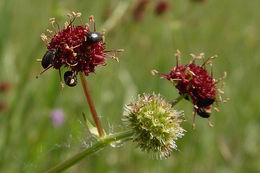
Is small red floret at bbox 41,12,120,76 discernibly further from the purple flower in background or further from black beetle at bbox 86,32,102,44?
the purple flower in background

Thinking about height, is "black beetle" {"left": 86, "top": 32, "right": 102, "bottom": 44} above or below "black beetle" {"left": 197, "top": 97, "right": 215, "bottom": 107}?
above

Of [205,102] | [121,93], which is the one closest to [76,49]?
[205,102]

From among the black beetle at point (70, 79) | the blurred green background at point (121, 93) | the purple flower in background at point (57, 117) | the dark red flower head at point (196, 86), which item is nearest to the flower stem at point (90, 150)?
the blurred green background at point (121, 93)

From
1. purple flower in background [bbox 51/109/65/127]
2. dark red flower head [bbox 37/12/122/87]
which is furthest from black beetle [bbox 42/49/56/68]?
purple flower in background [bbox 51/109/65/127]

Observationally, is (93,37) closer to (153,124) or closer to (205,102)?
(153,124)

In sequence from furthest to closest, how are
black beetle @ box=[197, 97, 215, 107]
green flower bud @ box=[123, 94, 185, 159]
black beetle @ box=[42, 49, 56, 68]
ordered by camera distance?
black beetle @ box=[197, 97, 215, 107], green flower bud @ box=[123, 94, 185, 159], black beetle @ box=[42, 49, 56, 68]

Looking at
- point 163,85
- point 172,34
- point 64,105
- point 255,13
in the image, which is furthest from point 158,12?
point 255,13

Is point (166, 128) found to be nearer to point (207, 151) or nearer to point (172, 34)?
point (207, 151)
